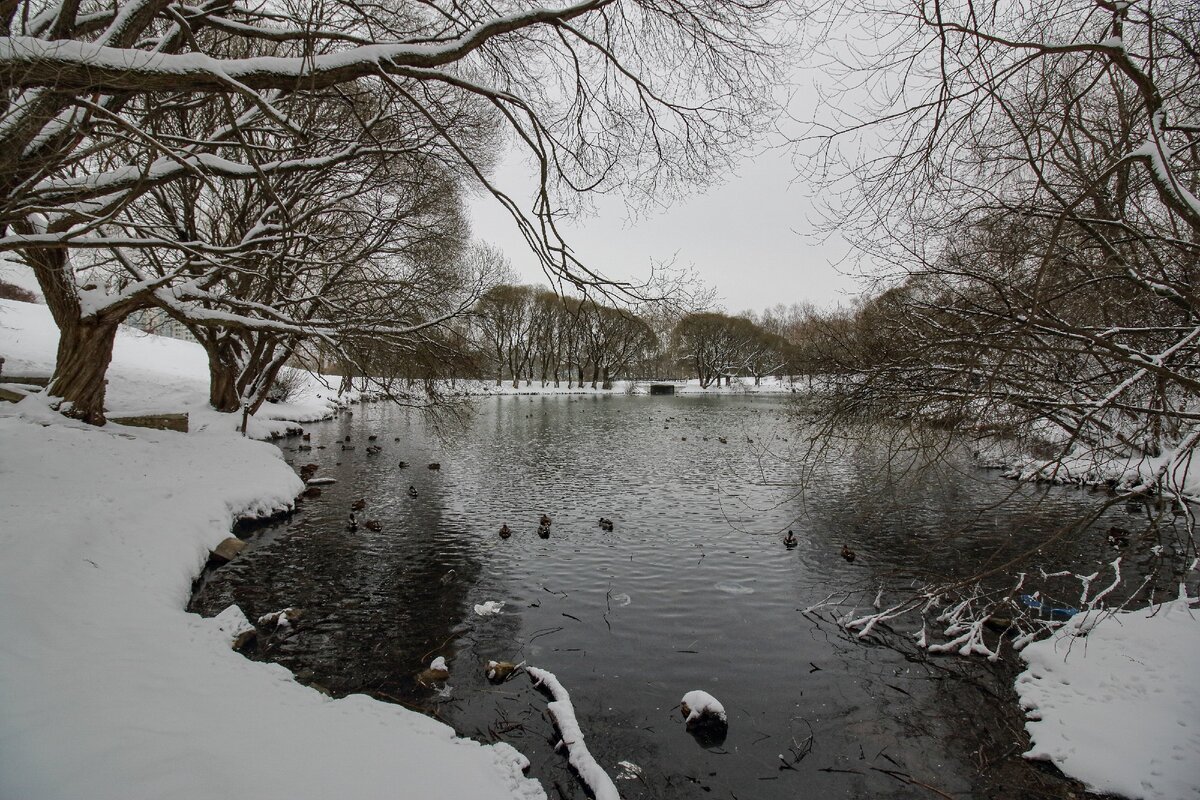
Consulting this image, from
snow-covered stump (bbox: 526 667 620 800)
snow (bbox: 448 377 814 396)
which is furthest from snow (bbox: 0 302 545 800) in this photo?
snow (bbox: 448 377 814 396)

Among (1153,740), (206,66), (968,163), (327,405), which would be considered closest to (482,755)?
(1153,740)

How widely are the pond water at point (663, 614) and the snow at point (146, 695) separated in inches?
24.7

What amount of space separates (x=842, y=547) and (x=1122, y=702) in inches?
179

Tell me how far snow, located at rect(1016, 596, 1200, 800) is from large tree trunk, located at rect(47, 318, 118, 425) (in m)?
15.4

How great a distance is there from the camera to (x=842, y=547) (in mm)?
9422

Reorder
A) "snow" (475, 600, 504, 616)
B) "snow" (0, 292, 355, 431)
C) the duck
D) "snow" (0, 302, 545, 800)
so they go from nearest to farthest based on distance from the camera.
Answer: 1. "snow" (0, 302, 545, 800)
2. "snow" (475, 600, 504, 616)
3. the duck
4. "snow" (0, 292, 355, 431)

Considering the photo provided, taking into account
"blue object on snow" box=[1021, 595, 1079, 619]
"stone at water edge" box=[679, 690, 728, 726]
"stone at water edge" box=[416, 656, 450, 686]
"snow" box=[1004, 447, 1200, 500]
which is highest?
"snow" box=[1004, 447, 1200, 500]

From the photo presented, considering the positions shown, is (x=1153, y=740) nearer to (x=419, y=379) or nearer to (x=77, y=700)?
(x=77, y=700)

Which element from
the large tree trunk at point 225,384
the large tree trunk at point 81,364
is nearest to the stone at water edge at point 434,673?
the large tree trunk at point 81,364

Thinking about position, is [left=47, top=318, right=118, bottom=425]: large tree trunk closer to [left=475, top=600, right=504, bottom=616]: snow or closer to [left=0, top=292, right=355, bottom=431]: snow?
[left=0, top=292, right=355, bottom=431]: snow

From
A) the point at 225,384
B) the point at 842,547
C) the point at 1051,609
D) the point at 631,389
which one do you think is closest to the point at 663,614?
the point at 842,547

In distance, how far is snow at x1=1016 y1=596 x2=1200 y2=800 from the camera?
13.9 feet

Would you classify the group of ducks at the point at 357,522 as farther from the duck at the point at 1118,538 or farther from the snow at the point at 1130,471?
the duck at the point at 1118,538

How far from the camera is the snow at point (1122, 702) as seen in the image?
4.23 metres
